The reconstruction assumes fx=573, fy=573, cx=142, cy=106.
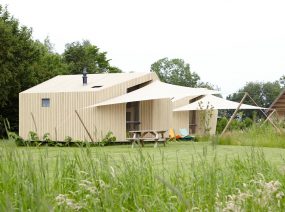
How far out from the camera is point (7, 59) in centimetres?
2302

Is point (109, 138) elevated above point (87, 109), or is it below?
below

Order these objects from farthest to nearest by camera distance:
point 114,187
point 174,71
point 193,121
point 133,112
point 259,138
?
point 174,71
point 193,121
point 133,112
point 259,138
point 114,187

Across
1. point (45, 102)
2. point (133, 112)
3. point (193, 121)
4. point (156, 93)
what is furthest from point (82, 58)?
point (156, 93)

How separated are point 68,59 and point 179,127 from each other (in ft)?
48.5

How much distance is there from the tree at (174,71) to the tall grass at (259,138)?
4567 cm

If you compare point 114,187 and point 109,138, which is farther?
point 109,138

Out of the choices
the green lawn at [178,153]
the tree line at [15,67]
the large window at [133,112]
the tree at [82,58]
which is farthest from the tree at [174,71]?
the green lawn at [178,153]

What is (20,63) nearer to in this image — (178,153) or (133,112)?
(133,112)

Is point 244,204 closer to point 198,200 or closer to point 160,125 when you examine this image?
point 198,200

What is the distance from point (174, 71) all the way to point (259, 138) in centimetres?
4924

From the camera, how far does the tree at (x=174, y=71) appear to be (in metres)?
62.8

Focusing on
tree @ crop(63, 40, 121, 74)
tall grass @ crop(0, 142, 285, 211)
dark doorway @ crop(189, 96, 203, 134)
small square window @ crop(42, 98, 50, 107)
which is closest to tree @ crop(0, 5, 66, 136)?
small square window @ crop(42, 98, 50, 107)

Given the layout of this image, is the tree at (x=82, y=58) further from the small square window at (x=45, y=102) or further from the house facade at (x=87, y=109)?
the small square window at (x=45, y=102)

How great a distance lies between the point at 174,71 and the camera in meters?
64.2
